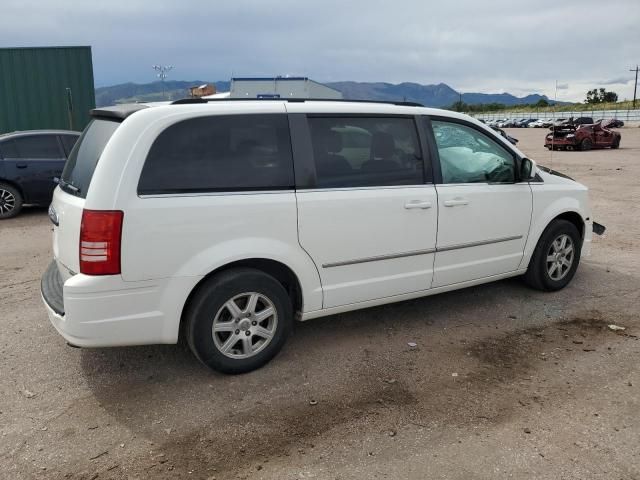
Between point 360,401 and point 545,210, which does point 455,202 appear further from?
point 360,401

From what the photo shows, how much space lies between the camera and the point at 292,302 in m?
3.96

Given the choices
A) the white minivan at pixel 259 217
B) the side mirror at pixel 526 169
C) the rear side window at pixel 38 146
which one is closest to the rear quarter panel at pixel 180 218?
the white minivan at pixel 259 217

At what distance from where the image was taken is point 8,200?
9.54 meters

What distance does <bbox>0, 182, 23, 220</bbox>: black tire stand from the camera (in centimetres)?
952

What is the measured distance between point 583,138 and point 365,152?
2604cm

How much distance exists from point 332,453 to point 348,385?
0.75 metres

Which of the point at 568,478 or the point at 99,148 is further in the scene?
the point at 99,148

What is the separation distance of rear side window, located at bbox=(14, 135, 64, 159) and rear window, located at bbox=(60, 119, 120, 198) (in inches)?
258

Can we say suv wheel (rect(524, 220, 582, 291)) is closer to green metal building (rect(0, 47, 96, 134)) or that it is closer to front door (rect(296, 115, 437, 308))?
front door (rect(296, 115, 437, 308))

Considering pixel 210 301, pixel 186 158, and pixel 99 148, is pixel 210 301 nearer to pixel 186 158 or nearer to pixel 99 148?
pixel 186 158

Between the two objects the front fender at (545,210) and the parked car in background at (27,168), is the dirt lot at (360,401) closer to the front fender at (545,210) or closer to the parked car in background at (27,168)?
the front fender at (545,210)

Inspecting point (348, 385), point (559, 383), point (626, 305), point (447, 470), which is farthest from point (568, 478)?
point (626, 305)

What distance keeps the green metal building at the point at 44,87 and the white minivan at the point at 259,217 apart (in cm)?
1218

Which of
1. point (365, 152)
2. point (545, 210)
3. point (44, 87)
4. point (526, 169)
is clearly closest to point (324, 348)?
point (365, 152)
